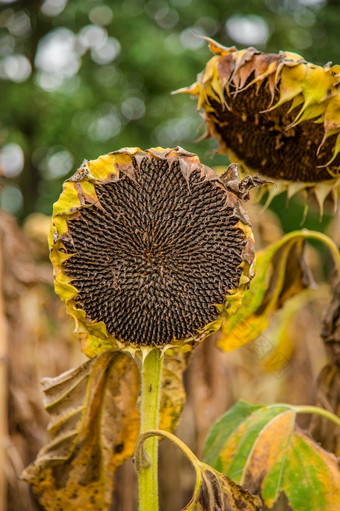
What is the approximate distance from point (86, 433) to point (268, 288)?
40 cm

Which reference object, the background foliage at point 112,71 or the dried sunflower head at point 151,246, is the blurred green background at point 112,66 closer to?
the background foliage at point 112,71

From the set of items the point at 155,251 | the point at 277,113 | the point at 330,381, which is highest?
the point at 277,113

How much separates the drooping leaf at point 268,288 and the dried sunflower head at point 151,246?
1.01 ft

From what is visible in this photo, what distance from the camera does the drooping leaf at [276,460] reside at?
86 centimetres

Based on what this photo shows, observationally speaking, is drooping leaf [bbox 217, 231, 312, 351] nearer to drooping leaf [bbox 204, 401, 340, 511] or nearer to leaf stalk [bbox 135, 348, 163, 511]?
drooping leaf [bbox 204, 401, 340, 511]

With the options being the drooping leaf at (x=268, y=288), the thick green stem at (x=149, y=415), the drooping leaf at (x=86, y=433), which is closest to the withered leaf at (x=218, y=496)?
the thick green stem at (x=149, y=415)

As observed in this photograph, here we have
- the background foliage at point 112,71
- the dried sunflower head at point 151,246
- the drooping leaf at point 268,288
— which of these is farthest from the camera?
the background foliage at point 112,71

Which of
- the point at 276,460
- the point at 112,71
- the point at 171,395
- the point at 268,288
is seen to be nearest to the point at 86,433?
the point at 171,395

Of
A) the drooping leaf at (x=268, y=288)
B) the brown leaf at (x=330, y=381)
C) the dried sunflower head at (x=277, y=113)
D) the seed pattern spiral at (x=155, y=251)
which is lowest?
the brown leaf at (x=330, y=381)

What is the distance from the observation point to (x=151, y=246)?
681 mm

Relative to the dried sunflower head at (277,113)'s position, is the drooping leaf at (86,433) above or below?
below

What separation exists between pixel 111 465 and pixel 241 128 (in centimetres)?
50

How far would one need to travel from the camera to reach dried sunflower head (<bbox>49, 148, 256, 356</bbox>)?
68cm

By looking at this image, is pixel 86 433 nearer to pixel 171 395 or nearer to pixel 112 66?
pixel 171 395
